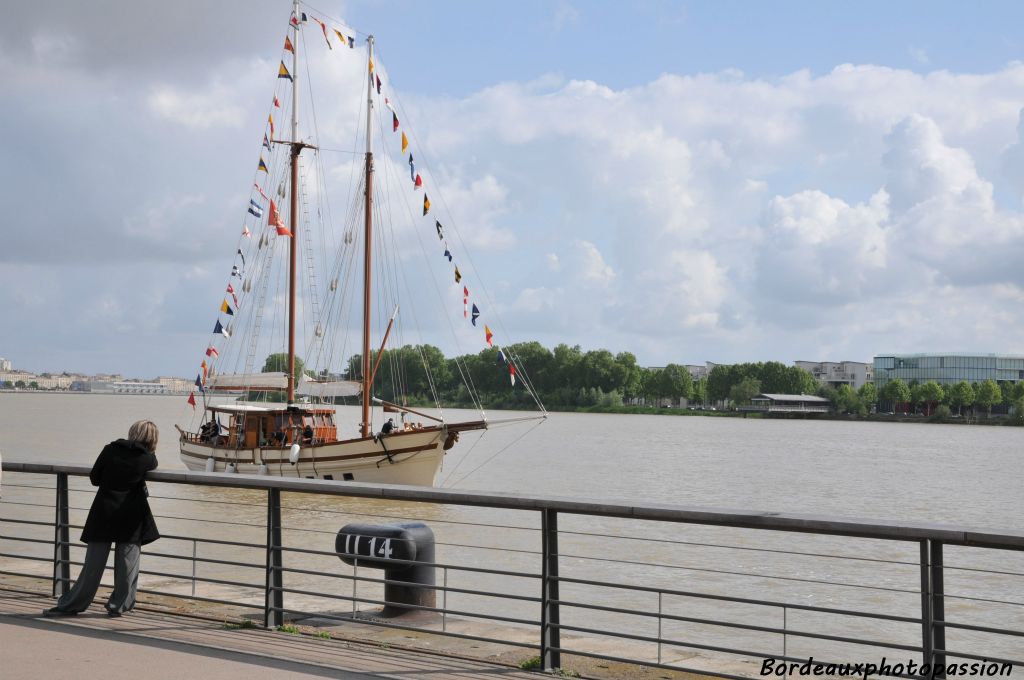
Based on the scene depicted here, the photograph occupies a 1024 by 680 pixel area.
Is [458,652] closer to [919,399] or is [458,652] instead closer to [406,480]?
[406,480]

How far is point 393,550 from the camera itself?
814 centimetres

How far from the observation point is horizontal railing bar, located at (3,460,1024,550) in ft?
17.7

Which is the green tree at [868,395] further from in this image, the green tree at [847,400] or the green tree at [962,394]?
the green tree at [962,394]

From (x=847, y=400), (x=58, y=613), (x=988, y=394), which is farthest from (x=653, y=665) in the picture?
(x=847, y=400)

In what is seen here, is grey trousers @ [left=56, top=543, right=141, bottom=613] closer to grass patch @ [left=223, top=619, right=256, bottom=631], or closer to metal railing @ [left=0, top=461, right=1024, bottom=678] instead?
metal railing @ [left=0, top=461, right=1024, bottom=678]

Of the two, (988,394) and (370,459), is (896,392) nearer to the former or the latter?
(988,394)

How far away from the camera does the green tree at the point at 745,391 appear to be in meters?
191

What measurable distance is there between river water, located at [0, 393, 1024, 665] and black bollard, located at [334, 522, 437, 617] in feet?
1.56

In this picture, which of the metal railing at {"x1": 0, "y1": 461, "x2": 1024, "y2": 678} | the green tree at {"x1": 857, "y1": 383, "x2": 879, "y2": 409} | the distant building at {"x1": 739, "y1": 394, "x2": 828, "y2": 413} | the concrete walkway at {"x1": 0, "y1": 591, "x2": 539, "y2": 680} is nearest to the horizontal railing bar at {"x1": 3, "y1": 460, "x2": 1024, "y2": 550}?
the metal railing at {"x1": 0, "y1": 461, "x2": 1024, "y2": 678}

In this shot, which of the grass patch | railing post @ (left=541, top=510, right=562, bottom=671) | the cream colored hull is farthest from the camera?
the cream colored hull

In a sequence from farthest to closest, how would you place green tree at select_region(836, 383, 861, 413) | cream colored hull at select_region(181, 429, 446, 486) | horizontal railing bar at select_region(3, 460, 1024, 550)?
green tree at select_region(836, 383, 861, 413) < cream colored hull at select_region(181, 429, 446, 486) < horizontal railing bar at select_region(3, 460, 1024, 550)

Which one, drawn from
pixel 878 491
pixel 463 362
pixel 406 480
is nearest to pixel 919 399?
pixel 463 362

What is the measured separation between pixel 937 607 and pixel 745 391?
7440 inches

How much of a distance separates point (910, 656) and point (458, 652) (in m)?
9.13
